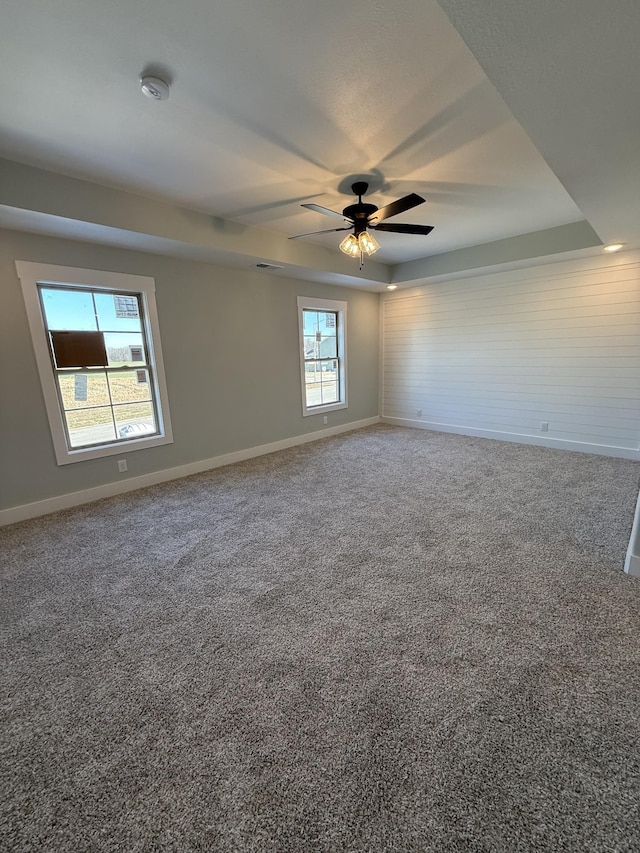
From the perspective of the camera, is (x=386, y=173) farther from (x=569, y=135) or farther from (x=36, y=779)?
(x=36, y=779)

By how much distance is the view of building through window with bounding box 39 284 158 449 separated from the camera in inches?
127

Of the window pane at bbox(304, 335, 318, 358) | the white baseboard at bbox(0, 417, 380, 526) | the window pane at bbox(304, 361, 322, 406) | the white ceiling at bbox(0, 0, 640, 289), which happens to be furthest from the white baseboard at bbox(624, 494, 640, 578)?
the window pane at bbox(304, 335, 318, 358)

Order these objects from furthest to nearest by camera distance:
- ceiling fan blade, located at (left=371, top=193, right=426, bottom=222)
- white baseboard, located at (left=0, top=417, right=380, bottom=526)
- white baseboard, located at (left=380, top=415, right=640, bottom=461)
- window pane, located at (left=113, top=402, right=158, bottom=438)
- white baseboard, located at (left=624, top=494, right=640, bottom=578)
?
white baseboard, located at (left=380, top=415, right=640, bottom=461) < window pane, located at (left=113, top=402, right=158, bottom=438) < white baseboard, located at (left=0, top=417, right=380, bottom=526) < ceiling fan blade, located at (left=371, top=193, right=426, bottom=222) < white baseboard, located at (left=624, top=494, right=640, bottom=578)

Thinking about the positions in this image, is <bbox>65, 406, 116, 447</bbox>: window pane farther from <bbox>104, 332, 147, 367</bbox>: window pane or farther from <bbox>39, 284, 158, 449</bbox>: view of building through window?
<bbox>104, 332, 147, 367</bbox>: window pane

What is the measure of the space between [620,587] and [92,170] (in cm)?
458

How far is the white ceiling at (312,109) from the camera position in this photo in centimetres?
136

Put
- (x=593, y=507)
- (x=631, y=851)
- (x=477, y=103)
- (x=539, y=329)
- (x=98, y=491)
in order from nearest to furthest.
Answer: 1. (x=631, y=851)
2. (x=477, y=103)
3. (x=593, y=507)
4. (x=98, y=491)
5. (x=539, y=329)

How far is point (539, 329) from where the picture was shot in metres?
4.66

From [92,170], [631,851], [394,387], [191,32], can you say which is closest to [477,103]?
[191,32]

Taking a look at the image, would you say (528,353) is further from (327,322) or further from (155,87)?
(155,87)

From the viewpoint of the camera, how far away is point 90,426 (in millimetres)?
3504

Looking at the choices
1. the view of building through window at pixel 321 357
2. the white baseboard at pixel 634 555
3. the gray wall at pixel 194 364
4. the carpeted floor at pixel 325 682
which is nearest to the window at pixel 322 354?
the view of building through window at pixel 321 357

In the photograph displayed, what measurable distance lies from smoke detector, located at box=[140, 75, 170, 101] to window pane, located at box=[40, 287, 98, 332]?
2133 millimetres

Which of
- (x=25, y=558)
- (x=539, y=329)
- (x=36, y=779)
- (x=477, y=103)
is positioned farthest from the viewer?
(x=539, y=329)
